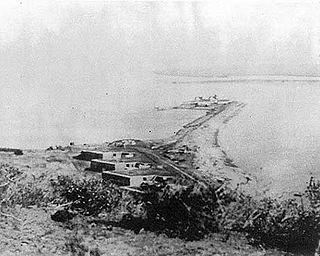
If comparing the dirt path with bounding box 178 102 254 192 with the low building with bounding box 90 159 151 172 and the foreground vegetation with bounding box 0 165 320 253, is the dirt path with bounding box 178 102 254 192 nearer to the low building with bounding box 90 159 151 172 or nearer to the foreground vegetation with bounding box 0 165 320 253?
the foreground vegetation with bounding box 0 165 320 253

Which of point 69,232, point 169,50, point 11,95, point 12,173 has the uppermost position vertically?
point 169,50

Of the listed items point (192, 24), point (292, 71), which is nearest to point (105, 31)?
point (192, 24)

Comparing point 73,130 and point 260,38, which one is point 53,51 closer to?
point 73,130

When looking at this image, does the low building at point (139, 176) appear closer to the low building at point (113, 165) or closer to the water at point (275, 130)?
the low building at point (113, 165)

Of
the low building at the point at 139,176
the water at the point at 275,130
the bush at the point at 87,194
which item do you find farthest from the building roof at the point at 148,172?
the water at the point at 275,130

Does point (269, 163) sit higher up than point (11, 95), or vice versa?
point (11, 95)
